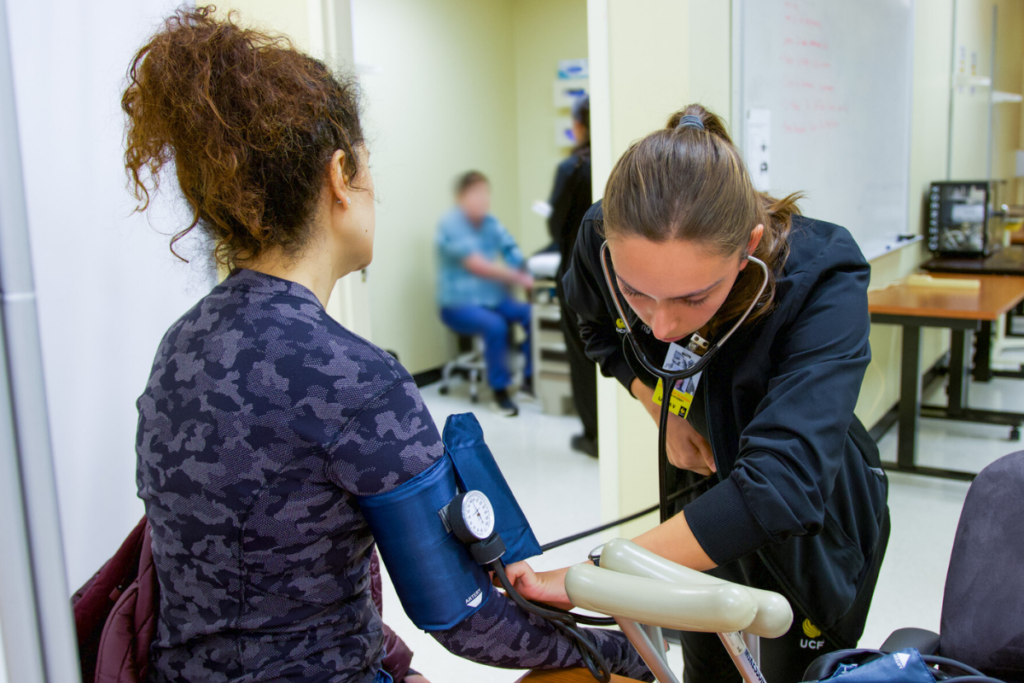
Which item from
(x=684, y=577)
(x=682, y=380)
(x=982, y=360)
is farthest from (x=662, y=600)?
(x=982, y=360)

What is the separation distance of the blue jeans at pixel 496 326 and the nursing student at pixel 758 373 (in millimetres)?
3276

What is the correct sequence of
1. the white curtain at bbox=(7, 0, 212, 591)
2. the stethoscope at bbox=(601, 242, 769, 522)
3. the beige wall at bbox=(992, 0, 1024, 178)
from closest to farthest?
the stethoscope at bbox=(601, 242, 769, 522)
the white curtain at bbox=(7, 0, 212, 591)
the beige wall at bbox=(992, 0, 1024, 178)

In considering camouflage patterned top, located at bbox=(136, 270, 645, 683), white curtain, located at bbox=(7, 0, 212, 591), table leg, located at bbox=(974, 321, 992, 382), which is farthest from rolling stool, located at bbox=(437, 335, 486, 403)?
camouflage patterned top, located at bbox=(136, 270, 645, 683)

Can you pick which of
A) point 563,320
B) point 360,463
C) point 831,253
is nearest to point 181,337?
point 360,463

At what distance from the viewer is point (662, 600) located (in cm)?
60

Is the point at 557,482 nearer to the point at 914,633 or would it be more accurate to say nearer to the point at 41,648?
the point at 914,633

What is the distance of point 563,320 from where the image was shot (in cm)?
286

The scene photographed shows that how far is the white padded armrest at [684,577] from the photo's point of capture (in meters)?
0.58

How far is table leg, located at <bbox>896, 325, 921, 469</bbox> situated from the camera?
297cm

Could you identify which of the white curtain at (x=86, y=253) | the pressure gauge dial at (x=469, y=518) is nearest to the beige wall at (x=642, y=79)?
the white curtain at (x=86, y=253)

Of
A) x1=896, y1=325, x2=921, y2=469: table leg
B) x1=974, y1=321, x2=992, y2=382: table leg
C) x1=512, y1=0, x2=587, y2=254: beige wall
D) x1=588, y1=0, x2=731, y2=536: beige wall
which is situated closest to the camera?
x1=588, y1=0, x2=731, y2=536: beige wall

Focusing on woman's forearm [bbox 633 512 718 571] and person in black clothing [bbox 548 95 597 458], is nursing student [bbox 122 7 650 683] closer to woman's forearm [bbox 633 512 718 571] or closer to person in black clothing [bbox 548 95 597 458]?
woman's forearm [bbox 633 512 718 571]

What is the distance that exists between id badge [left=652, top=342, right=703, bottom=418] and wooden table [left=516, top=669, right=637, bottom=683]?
353mm

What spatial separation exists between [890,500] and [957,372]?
106 centimetres
